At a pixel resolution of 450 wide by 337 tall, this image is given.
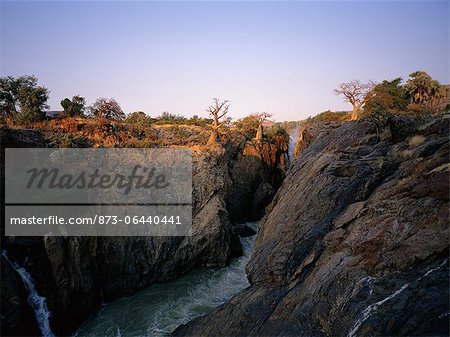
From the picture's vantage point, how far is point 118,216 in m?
18.2

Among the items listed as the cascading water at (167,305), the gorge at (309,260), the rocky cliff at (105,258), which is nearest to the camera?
the gorge at (309,260)

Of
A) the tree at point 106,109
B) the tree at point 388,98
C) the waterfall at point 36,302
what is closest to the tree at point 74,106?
the tree at point 106,109

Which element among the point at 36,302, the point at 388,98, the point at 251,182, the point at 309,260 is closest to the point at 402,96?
the point at 388,98

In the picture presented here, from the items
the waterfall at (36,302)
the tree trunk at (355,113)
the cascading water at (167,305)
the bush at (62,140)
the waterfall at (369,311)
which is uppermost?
the tree trunk at (355,113)

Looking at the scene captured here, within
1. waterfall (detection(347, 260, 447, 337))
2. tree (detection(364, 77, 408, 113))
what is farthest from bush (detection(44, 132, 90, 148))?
tree (detection(364, 77, 408, 113))

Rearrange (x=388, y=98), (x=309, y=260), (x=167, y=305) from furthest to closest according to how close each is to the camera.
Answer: (x=388, y=98), (x=167, y=305), (x=309, y=260)

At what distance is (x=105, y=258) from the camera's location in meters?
16.5

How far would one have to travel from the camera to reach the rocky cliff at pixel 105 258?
13102mm

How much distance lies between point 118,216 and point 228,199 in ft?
33.7

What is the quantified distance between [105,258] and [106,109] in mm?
19404

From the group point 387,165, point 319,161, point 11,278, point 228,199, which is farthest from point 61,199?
point 387,165

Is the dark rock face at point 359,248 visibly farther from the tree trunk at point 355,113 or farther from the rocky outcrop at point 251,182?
the rocky outcrop at point 251,182

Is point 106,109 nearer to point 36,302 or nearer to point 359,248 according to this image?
point 36,302

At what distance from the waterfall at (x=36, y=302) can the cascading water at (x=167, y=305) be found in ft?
5.99
